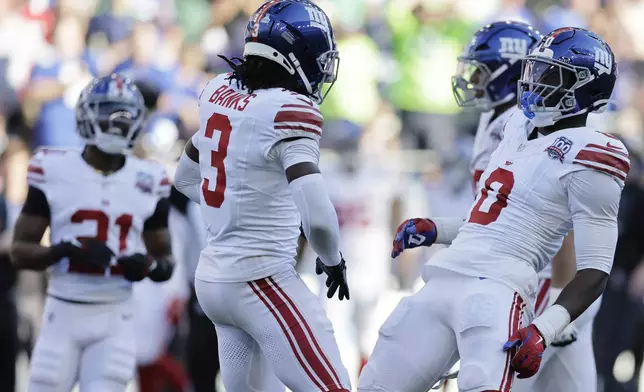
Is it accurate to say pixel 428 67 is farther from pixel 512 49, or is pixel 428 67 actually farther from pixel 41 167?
pixel 41 167

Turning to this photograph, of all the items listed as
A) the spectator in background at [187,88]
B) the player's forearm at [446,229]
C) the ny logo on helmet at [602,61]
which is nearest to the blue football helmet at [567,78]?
the ny logo on helmet at [602,61]

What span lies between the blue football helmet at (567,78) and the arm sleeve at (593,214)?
1.04ft

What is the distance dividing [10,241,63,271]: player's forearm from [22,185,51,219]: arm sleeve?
140 millimetres

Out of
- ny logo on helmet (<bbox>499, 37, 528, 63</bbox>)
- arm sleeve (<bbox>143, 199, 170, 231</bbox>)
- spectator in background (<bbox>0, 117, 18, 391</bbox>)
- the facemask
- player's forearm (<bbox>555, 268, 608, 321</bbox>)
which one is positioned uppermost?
ny logo on helmet (<bbox>499, 37, 528, 63</bbox>)

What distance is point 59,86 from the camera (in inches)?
388

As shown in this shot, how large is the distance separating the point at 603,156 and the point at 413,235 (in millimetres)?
854

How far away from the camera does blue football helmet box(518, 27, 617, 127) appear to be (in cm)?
467

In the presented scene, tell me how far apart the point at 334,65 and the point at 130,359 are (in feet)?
5.48

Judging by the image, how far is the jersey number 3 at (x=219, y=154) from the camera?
4.77m

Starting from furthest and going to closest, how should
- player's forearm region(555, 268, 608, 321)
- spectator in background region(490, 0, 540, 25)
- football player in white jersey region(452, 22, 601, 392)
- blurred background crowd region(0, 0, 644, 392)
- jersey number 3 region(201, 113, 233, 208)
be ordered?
spectator in background region(490, 0, 540, 25) < blurred background crowd region(0, 0, 644, 392) < football player in white jersey region(452, 22, 601, 392) < jersey number 3 region(201, 113, 233, 208) < player's forearm region(555, 268, 608, 321)

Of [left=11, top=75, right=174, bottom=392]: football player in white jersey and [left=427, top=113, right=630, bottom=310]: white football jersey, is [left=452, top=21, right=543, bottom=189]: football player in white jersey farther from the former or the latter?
[left=11, top=75, right=174, bottom=392]: football player in white jersey

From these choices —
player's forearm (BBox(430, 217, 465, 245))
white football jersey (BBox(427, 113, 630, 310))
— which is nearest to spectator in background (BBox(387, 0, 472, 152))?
player's forearm (BBox(430, 217, 465, 245))

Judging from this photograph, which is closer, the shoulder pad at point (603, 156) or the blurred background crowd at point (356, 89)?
the shoulder pad at point (603, 156)

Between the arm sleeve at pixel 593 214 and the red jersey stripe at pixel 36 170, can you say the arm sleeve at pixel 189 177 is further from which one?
the arm sleeve at pixel 593 214
